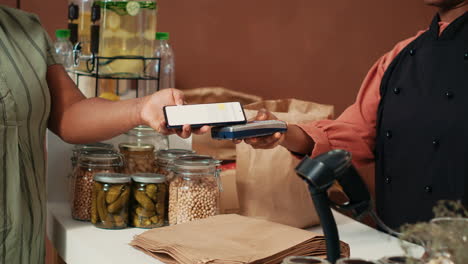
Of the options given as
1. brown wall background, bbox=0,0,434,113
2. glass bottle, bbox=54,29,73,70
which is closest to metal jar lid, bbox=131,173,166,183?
glass bottle, bbox=54,29,73,70

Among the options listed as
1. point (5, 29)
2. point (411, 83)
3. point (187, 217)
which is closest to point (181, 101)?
point (187, 217)

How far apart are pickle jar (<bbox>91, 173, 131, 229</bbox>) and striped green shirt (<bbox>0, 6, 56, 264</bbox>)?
4.8 inches

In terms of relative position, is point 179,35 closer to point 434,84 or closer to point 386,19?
point 386,19

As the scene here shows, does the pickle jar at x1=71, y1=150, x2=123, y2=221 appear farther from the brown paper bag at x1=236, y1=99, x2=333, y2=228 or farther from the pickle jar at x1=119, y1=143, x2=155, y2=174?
the brown paper bag at x1=236, y1=99, x2=333, y2=228

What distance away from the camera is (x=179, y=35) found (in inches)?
106

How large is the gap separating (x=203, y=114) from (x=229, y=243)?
260 mm

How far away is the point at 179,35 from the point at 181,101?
1.43 meters

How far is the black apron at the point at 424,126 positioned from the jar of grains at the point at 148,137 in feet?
1.92

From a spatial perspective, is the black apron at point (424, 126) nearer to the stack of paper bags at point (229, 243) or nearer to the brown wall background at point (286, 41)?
the stack of paper bags at point (229, 243)

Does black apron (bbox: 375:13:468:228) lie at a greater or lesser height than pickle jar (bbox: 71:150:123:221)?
greater

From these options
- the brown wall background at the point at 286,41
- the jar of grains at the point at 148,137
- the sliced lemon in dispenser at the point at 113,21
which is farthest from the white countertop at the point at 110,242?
the brown wall background at the point at 286,41

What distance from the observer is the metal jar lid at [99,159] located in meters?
1.53

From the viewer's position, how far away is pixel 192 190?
4.70ft

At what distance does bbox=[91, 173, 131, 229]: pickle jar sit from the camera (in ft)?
4.71
